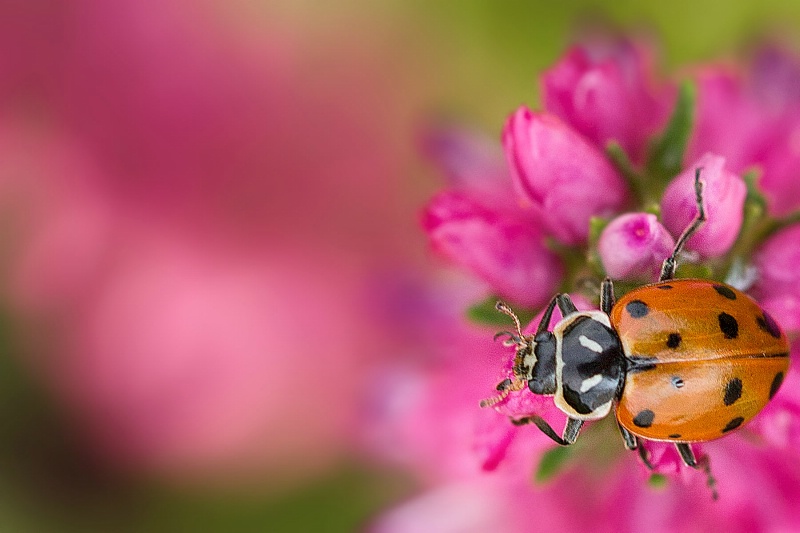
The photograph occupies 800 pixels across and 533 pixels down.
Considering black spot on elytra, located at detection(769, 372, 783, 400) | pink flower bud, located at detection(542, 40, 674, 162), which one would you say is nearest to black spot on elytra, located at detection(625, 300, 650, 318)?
black spot on elytra, located at detection(769, 372, 783, 400)

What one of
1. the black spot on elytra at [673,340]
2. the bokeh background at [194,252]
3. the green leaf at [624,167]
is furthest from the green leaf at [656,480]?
the bokeh background at [194,252]

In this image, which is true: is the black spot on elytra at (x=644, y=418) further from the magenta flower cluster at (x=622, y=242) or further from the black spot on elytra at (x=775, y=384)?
the black spot on elytra at (x=775, y=384)

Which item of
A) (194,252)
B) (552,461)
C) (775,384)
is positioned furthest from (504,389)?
(194,252)

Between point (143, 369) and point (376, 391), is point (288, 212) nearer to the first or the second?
point (143, 369)

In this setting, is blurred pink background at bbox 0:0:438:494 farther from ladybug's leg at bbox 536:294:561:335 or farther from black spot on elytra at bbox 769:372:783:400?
black spot on elytra at bbox 769:372:783:400

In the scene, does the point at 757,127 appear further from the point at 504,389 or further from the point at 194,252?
the point at 194,252
